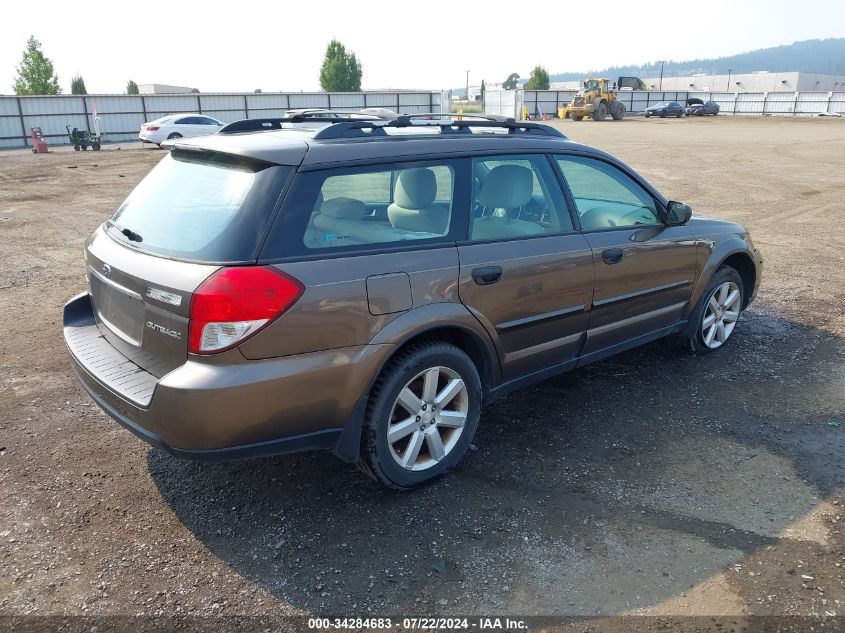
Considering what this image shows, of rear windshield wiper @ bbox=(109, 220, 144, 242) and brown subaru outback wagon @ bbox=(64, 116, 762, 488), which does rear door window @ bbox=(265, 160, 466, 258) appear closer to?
brown subaru outback wagon @ bbox=(64, 116, 762, 488)

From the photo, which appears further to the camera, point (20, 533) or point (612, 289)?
point (612, 289)

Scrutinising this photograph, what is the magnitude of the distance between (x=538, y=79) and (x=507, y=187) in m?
79.4

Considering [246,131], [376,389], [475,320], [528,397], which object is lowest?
[528,397]

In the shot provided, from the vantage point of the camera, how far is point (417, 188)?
12.1 ft

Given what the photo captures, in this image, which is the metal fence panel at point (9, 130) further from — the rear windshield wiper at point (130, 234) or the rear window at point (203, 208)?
the rear windshield wiper at point (130, 234)

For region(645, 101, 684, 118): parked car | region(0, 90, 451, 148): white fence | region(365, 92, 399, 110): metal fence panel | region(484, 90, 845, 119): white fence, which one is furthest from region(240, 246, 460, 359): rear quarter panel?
region(645, 101, 684, 118): parked car

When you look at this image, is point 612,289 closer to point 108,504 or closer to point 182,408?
point 182,408

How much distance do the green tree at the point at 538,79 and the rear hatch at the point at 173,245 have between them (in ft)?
A: 260

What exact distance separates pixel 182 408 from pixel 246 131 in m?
1.74

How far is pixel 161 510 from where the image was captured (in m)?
3.38

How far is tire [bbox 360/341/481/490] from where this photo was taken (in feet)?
10.7

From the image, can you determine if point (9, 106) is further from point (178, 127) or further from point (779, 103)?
point (779, 103)

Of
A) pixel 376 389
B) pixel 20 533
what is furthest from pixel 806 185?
pixel 20 533

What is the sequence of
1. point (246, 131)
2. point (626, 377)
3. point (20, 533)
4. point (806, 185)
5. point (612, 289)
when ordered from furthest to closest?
point (806, 185)
point (626, 377)
point (612, 289)
point (246, 131)
point (20, 533)
